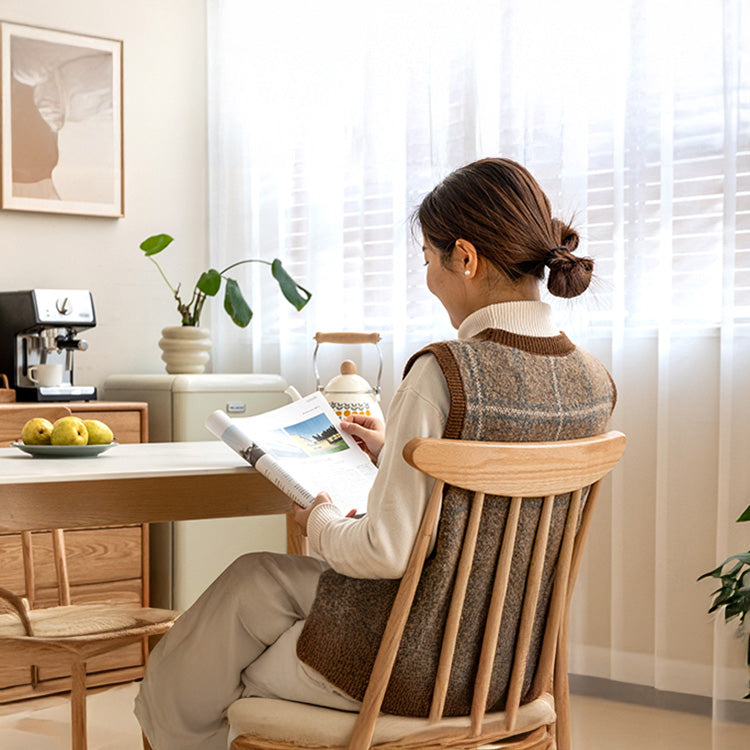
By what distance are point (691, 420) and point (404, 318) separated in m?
1.05

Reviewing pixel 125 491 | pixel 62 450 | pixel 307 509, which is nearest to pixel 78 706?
pixel 62 450

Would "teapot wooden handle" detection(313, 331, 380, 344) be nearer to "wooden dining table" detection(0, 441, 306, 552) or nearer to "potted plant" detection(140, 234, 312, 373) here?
"potted plant" detection(140, 234, 312, 373)

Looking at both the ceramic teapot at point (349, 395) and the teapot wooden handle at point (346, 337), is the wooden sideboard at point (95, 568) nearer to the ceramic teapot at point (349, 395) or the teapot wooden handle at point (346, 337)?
the teapot wooden handle at point (346, 337)

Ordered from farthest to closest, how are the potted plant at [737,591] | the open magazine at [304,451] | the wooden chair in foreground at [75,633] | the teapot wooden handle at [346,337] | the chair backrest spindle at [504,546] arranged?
the teapot wooden handle at [346,337] < the potted plant at [737,591] < the wooden chair in foreground at [75,633] < the open magazine at [304,451] < the chair backrest spindle at [504,546]

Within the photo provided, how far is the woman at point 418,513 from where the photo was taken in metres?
1.33

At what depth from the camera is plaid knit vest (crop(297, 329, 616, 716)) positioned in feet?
4.35

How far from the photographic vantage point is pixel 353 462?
1.77 metres

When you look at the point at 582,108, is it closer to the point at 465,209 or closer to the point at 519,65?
the point at 519,65

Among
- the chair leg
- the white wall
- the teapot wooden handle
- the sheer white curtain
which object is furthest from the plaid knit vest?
the white wall

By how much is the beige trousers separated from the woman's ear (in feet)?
1.61

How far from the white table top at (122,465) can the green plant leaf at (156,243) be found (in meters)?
1.84

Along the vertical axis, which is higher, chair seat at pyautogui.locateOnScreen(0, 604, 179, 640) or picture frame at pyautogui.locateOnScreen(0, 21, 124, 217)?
picture frame at pyautogui.locateOnScreen(0, 21, 124, 217)

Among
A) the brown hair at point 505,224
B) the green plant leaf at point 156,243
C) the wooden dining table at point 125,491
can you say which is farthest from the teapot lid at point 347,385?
the green plant leaf at point 156,243

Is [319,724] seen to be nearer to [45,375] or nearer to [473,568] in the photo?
[473,568]
